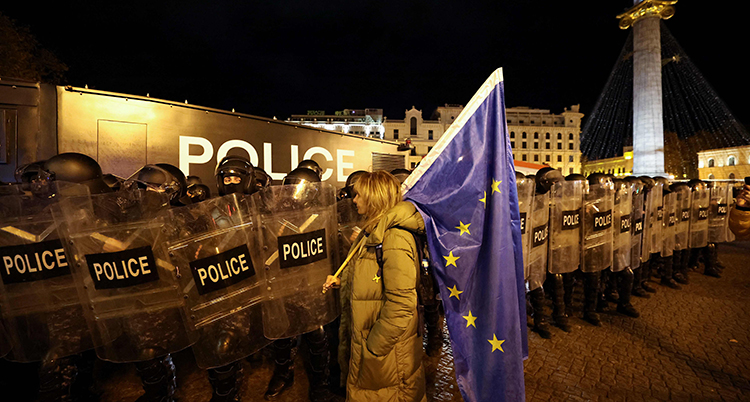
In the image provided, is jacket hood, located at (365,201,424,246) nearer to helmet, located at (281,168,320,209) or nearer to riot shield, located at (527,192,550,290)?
helmet, located at (281,168,320,209)

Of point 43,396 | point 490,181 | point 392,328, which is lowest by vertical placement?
point 43,396

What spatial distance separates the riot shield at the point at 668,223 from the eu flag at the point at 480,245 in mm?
5902

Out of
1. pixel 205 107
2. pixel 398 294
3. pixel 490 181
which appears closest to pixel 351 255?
pixel 398 294

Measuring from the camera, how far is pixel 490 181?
2105 mm

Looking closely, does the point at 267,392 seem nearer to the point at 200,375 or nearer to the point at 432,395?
the point at 200,375

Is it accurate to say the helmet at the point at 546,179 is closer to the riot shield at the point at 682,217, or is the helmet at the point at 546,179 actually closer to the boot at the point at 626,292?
the boot at the point at 626,292

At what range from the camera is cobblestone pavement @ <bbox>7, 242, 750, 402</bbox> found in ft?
10.5

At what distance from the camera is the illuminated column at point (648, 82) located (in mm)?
25875

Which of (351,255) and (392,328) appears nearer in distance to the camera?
(392,328)

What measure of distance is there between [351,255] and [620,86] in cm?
4398

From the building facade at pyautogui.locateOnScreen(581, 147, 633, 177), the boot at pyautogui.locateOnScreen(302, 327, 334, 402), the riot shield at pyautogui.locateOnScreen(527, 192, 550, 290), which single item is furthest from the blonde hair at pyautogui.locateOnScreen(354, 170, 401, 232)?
the building facade at pyautogui.locateOnScreen(581, 147, 633, 177)

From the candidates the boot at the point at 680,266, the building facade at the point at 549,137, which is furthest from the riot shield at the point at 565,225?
the building facade at the point at 549,137

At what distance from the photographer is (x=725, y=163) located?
1745 inches

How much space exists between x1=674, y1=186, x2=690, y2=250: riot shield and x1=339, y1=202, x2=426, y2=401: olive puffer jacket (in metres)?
7.22
